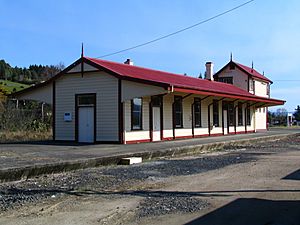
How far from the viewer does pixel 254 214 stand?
7297mm

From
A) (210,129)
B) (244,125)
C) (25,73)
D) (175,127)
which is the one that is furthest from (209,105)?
(25,73)

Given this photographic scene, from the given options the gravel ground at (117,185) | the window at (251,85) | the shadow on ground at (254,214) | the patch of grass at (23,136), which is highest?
the window at (251,85)

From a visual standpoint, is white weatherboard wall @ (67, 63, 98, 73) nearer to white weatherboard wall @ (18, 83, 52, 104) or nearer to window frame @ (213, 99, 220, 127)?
white weatherboard wall @ (18, 83, 52, 104)

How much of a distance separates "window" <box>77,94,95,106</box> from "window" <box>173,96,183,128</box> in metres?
5.55

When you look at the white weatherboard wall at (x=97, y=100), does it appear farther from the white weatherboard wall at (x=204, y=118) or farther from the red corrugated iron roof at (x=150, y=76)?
the white weatherboard wall at (x=204, y=118)

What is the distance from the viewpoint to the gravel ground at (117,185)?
8234mm

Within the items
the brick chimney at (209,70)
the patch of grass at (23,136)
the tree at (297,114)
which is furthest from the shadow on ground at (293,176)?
the tree at (297,114)

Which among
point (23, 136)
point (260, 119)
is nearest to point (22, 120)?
point (23, 136)

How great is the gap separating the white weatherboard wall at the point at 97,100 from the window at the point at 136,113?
41.8 inches

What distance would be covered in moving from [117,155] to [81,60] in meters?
9.02

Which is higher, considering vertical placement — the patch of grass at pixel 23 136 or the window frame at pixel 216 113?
the window frame at pixel 216 113

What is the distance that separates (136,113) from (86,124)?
2.71 meters

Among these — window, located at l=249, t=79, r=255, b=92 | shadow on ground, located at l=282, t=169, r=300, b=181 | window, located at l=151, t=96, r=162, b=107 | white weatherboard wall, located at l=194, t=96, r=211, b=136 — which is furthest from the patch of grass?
window, located at l=249, t=79, r=255, b=92

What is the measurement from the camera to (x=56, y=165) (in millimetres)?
12898
